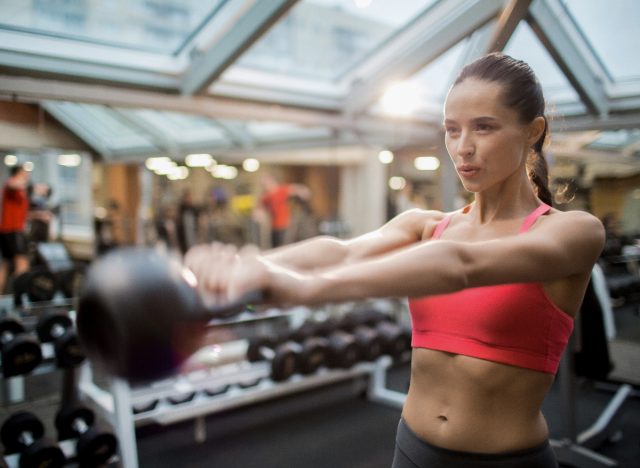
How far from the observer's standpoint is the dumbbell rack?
2.62 metres

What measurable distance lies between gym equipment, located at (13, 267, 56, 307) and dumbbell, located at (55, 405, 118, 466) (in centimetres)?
80

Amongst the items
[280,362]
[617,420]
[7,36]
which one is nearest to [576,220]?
[280,362]

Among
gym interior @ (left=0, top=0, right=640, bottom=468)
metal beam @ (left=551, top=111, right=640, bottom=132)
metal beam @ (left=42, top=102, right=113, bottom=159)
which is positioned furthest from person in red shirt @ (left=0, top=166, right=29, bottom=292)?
metal beam @ (left=551, top=111, right=640, bottom=132)

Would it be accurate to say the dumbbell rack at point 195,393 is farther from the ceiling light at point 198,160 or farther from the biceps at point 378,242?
the ceiling light at point 198,160

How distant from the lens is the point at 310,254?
2.72 feet

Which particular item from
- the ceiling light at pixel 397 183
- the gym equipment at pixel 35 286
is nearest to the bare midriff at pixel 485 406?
the gym equipment at pixel 35 286

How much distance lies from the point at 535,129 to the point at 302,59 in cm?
379

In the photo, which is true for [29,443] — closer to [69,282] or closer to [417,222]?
[69,282]

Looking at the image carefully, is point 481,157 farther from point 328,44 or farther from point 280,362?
point 328,44

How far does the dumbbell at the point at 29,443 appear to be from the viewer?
236 cm

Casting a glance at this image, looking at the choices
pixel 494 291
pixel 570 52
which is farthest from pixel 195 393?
pixel 570 52

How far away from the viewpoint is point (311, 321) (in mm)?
3855

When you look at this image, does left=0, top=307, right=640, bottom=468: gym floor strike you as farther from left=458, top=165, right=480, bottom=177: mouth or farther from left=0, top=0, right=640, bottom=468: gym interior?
left=458, top=165, right=480, bottom=177: mouth

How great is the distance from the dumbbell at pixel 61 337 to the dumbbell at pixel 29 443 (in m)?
0.30
